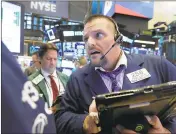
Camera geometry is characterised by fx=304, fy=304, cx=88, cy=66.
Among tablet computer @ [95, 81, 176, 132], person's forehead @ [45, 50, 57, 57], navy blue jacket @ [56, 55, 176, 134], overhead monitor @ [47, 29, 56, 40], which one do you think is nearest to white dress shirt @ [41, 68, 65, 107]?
person's forehead @ [45, 50, 57, 57]

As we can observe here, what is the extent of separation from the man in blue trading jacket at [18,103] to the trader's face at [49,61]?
312 cm

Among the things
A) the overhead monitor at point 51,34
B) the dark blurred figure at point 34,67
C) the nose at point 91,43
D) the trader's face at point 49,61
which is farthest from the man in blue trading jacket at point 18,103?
the overhead monitor at point 51,34

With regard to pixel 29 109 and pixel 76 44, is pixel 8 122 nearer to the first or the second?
pixel 29 109

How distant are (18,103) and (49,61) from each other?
10.6ft

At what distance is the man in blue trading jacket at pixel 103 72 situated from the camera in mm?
1710

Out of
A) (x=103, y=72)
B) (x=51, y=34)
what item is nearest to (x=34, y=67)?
(x=103, y=72)

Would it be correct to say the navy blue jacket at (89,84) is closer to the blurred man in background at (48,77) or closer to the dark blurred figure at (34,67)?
the blurred man in background at (48,77)

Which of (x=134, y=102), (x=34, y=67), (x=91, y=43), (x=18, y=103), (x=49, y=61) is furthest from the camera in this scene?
(x=34, y=67)

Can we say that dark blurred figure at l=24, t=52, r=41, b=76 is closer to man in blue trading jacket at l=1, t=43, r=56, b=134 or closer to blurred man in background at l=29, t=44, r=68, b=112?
blurred man in background at l=29, t=44, r=68, b=112

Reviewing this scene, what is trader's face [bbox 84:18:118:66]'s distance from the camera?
173 cm

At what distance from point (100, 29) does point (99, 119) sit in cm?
68

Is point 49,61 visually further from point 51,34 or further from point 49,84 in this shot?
point 51,34

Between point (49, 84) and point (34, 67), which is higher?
point (34, 67)

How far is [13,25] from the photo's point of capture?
7.39ft
